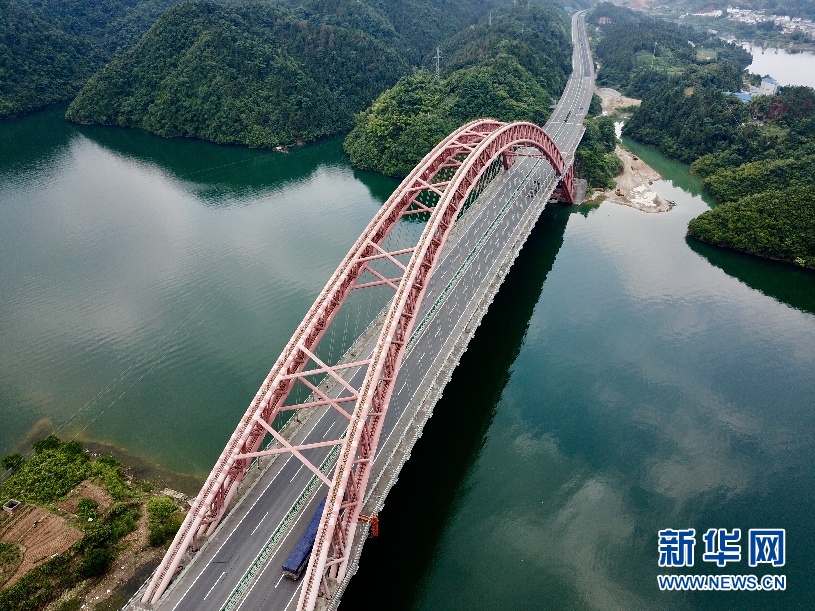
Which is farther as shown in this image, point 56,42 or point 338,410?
point 56,42

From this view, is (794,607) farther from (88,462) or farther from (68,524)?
(88,462)

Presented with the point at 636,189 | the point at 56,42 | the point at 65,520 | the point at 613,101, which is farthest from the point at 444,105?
the point at 56,42

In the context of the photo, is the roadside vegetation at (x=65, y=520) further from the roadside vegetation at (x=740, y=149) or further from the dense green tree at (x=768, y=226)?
the roadside vegetation at (x=740, y=149)

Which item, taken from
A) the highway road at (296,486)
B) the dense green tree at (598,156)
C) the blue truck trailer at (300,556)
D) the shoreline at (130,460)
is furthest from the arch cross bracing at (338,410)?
the dense green tree at (598,156)

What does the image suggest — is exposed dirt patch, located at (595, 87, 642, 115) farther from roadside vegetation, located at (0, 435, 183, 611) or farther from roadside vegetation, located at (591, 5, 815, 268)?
roadside vegetation, located at (0, 435, 183, 611)

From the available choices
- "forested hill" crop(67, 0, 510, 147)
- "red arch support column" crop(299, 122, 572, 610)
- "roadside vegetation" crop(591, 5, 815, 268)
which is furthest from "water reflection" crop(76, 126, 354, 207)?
"roadside vegetation" crop(591, 5, 815, 268)

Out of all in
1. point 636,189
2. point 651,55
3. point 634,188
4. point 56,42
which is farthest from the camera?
point 651,55

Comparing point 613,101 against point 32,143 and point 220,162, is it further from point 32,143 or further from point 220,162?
point 32,143
